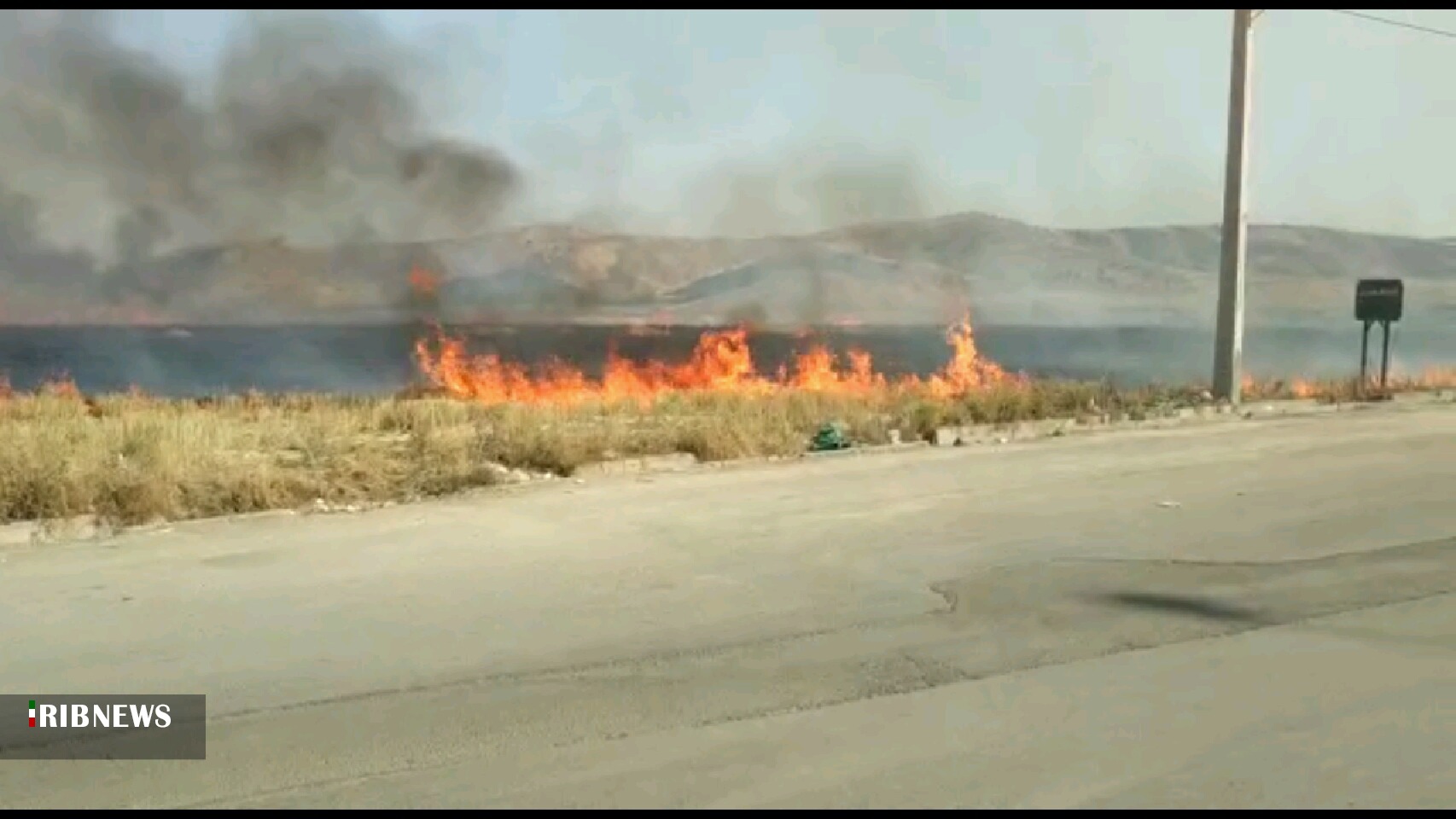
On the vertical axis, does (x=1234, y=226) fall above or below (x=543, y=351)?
above

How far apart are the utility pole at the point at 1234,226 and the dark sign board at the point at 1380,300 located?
4.20 m

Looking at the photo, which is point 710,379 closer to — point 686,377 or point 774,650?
point 686,377

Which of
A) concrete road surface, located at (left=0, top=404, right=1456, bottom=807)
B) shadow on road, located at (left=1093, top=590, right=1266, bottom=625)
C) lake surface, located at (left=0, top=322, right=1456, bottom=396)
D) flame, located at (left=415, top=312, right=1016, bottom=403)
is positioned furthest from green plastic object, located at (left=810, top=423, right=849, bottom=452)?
lake surface, located at (left=0, top=322, right=1456, bottom=396)

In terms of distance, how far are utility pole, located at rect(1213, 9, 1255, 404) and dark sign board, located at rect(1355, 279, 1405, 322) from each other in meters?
4.20

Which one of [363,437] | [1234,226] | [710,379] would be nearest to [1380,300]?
[1234,226]

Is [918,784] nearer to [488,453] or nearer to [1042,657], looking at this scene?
[1042,657]

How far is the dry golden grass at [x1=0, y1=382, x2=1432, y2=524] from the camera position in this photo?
33.7ft

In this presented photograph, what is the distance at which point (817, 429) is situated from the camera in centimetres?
1583

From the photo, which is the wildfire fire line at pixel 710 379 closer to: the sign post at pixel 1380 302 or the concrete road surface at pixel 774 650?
the sign post at pixel 1380 302

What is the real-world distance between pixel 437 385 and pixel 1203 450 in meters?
15.7

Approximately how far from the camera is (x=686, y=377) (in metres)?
27.4

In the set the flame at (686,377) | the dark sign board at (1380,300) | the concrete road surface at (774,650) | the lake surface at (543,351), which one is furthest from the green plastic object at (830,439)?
the lake surface at (543,351)

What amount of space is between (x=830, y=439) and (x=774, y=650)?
348 inches

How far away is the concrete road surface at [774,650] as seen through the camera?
471 cm
